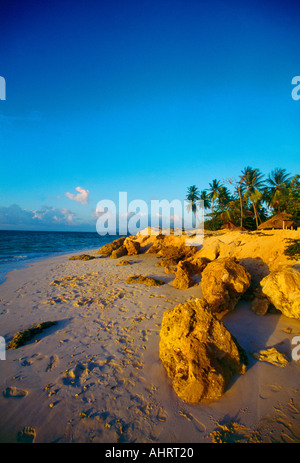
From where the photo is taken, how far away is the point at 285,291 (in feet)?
17.0

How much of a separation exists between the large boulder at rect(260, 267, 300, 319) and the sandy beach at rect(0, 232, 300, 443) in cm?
37

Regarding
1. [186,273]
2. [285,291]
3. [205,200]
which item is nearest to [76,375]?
[285,291]

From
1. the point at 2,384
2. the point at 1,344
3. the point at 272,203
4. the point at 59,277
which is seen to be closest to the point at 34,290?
the point at 59,277

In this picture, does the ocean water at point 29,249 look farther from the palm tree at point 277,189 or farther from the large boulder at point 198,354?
A: the palm tree at point 277,189

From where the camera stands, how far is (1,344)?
4652 mm

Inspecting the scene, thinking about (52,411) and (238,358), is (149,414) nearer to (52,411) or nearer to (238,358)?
(52,411)

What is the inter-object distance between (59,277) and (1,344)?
6.54m

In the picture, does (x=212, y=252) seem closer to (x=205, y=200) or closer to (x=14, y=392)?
(x=14, y=392)

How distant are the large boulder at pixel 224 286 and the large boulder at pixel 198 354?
1820mm

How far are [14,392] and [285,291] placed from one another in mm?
6861

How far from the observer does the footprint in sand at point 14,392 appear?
3232mm

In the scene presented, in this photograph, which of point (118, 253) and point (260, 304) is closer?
point (260, 304)
